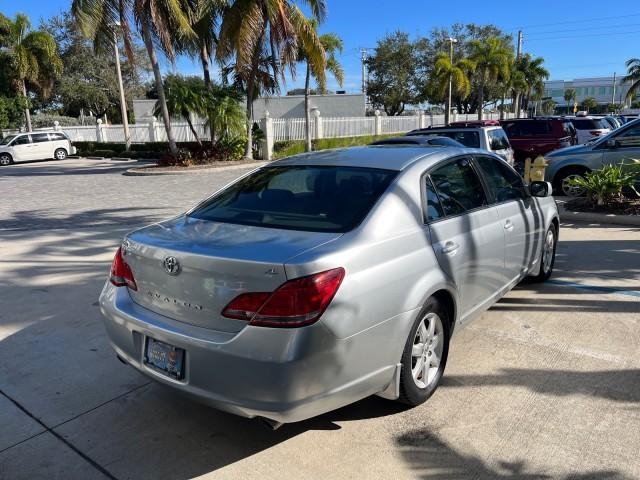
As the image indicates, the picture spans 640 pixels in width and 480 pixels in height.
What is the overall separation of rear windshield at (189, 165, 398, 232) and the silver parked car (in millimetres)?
8111

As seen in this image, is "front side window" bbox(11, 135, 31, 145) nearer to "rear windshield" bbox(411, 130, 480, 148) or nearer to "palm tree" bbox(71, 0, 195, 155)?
"palm tree" bbox(71, 0, 195, 155)

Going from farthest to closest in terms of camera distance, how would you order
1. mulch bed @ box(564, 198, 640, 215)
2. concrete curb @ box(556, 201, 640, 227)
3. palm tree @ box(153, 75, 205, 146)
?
palm tree @ box(153, 75, 205, 146) < mulch bed @ box(564, 198, 640, 215) < concrete curb @ box(556, 201, 640, 227)

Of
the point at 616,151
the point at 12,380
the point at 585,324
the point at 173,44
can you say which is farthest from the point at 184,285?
the point at 173,44

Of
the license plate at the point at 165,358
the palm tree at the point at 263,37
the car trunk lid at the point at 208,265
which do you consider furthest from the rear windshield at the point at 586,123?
the license plate at the point at 165,358

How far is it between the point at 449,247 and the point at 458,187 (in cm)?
70

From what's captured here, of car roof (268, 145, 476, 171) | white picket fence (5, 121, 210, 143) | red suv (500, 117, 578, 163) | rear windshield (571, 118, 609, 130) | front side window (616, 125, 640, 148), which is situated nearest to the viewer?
car roof (268, 145, 476, 171)

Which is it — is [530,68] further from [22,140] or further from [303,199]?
[303,199]

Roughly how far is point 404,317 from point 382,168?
1.12 meters

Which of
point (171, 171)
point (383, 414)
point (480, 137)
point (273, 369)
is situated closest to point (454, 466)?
point (383, 414)

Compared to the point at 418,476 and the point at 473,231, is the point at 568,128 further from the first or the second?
the point at 418,476

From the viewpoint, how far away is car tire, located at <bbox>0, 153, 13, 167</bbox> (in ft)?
92.5

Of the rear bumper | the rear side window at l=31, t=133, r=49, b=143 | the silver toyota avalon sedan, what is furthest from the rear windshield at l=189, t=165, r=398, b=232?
the rear side window at l=31, t=133, r=49, b=143

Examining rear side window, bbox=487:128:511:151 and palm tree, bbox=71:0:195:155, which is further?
palm tree, bbox=71:0:195:155

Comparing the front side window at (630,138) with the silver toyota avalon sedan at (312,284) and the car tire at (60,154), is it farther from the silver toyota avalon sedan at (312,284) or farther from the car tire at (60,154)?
the car tire at (60,154)
